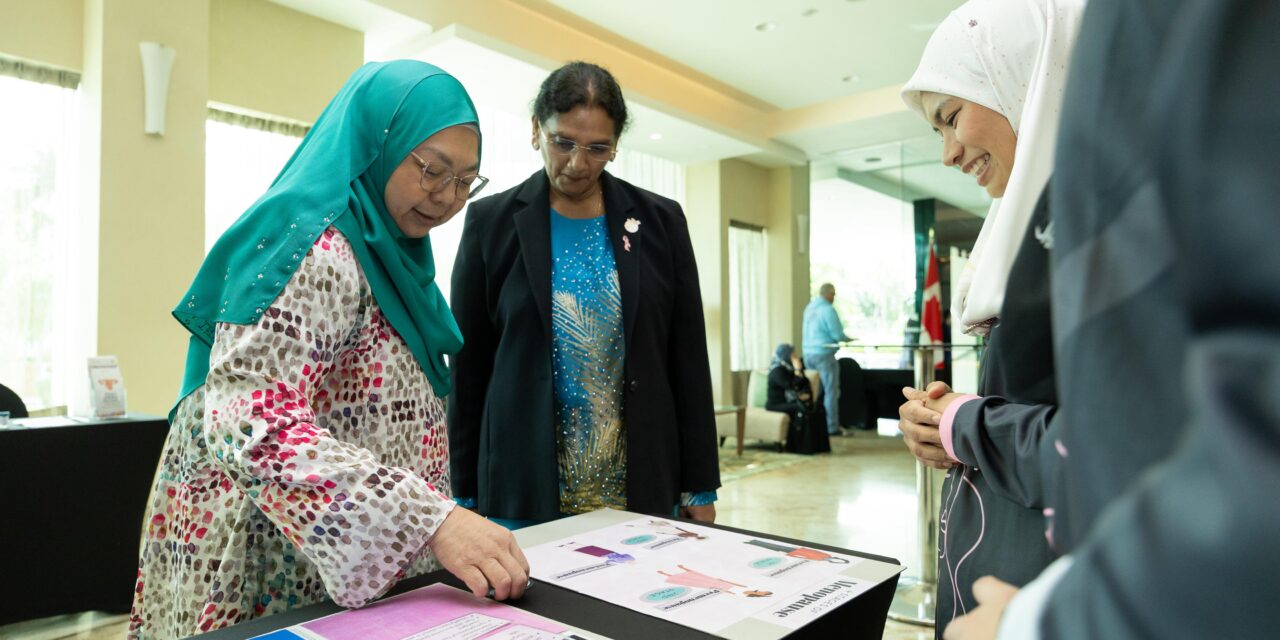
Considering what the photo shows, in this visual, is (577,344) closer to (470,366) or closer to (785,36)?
(470,366)

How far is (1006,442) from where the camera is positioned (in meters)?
0.79

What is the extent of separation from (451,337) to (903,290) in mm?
Result: 7476

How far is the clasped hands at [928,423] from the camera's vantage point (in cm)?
97

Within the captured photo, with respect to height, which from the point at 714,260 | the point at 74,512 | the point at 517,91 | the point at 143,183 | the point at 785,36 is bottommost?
the point at 74,512

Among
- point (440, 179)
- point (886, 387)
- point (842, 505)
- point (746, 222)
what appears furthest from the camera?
point (746, 222)

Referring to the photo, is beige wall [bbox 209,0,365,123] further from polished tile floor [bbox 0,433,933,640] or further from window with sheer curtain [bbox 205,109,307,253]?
polished tile floor [bbox 0,433,933,640]

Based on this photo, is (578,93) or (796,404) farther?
(796,404)

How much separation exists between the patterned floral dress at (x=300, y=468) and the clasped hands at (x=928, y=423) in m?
0.58

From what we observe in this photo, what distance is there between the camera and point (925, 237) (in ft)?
25.5

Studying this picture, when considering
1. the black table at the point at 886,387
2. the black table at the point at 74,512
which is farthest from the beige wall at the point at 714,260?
the black table at the point at 74,512

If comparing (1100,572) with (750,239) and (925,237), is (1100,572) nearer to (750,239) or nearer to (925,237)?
(925,237)

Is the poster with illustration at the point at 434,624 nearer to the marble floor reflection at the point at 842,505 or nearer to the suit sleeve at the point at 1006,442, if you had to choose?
the suit sleeve at the point at 1006,442

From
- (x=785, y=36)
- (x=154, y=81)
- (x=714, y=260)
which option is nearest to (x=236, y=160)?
(x=154, y=81)

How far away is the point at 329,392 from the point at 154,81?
4026mm
